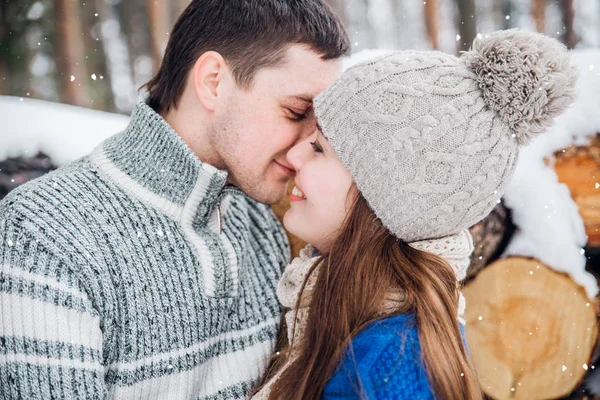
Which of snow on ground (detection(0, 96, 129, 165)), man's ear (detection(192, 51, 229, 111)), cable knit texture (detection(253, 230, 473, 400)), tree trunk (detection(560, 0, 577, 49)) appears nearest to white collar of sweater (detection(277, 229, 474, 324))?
cable knit texture (detection(253, 230, 473, 400))

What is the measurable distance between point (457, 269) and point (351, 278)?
254mm

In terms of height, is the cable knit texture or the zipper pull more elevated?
the zipper pull

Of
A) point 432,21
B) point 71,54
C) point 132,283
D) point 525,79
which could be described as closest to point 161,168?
point 132,283

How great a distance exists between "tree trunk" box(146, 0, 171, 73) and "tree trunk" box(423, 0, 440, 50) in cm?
104

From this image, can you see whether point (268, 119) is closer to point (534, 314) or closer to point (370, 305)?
point (370, 305)

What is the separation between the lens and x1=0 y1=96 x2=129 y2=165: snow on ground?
1.65m

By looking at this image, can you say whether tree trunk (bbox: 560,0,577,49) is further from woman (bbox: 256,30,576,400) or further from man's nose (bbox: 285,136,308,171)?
man's nose (bbox: 285,136,308,171)

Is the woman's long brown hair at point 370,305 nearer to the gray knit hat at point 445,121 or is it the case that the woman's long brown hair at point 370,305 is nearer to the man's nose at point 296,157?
the gray knit hat at point 445,121

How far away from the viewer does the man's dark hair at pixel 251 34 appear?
4.71 ft

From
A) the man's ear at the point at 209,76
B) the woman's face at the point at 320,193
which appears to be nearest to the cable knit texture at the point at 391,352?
the woman's face at the point at 320,193

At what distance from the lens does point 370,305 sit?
1.13 m

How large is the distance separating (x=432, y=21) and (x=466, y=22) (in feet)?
0.42

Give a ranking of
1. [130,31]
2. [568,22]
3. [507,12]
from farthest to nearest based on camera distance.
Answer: [130,31], [507,12], [568,22]

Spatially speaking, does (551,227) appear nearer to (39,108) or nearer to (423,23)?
(423,23)
